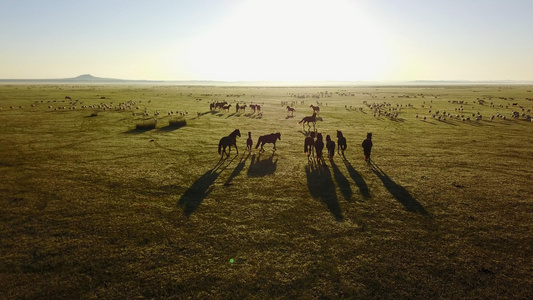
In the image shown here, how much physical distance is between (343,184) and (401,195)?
264cm

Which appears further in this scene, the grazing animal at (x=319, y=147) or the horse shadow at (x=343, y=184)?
the grazing animal at (x=319, y=147)

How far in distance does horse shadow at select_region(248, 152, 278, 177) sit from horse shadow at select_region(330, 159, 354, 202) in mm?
3555

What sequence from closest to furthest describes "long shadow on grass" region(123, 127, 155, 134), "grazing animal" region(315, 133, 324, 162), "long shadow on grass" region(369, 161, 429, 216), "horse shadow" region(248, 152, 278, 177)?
"long shadow on grass" region(369, 161, 429, 216)
"horse shadow" region(248, 152, 278, 177)
"grazing animal" region(315, 133, 324, 162)
"long shadow on grass" region(123, 127, 155, 134)

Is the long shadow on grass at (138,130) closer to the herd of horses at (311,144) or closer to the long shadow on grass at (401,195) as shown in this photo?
the herd of horses at (311,144)

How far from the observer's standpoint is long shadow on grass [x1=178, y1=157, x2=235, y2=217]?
10.9 meters

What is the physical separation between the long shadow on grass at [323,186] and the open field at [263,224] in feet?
0.33

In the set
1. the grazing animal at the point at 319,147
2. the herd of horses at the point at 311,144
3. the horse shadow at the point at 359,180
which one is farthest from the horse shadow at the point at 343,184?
the herd of horses at the point at 311,144

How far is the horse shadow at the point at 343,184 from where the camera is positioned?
1199cm

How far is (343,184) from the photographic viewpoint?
13297mm

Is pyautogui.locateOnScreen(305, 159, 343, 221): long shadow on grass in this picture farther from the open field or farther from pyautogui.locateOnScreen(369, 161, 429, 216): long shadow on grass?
pyautogui.locateOnScreen(369, 161, 429, 216): long shadow on grass

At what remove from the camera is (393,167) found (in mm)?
15781

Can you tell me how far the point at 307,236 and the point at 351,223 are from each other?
1.92 metres

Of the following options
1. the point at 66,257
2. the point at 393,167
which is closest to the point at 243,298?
the point at 66,257

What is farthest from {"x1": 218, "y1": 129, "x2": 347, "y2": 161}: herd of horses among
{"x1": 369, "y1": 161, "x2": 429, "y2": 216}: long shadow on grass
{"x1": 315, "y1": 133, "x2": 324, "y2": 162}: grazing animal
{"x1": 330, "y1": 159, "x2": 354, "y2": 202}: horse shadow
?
{"x1": 369, "y1": 161, "x2": 429, "y2": 216}: long shadow on grass
